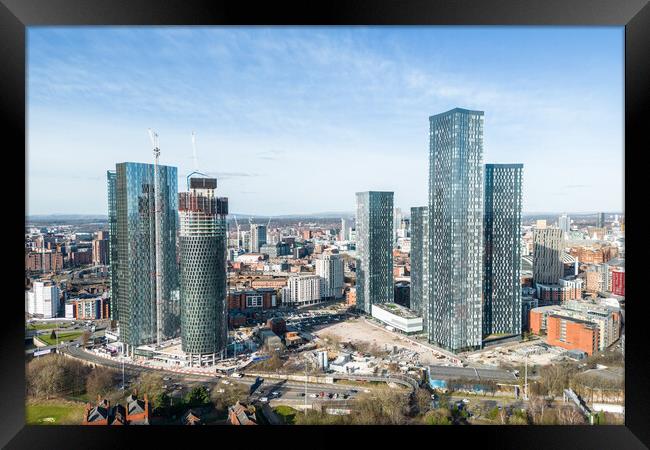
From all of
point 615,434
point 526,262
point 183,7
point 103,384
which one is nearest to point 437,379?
point 615,434

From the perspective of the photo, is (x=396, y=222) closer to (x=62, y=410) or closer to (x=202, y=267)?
(x=202, y=267)

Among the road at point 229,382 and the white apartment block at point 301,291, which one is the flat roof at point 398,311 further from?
the road at point 229,382

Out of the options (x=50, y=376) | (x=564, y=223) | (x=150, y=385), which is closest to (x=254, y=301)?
(x=150, y=385)

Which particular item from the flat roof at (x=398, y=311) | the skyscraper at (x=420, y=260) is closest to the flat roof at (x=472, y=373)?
the skyscraper at (x=420, y=260)

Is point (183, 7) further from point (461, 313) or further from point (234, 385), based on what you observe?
point (461, 313)

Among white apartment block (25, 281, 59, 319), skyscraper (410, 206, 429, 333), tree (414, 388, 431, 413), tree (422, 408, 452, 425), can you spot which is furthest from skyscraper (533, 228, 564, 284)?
white apartment block (25, 281, 59, 319)
